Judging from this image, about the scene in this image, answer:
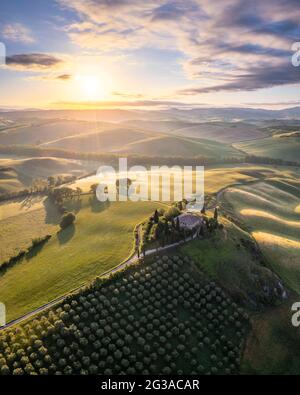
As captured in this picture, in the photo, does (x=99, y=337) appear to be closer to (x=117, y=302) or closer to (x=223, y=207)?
(x=117, y=302)

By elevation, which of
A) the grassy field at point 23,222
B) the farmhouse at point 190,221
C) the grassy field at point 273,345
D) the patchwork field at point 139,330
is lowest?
the grassy field at point 273,345

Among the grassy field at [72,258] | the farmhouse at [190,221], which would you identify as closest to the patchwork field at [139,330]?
the grassy field at [72,258]

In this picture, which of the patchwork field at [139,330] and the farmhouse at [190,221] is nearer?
the patchwork field at [139,330]

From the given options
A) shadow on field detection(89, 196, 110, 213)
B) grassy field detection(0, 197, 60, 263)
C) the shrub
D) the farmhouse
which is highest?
the farmhouse

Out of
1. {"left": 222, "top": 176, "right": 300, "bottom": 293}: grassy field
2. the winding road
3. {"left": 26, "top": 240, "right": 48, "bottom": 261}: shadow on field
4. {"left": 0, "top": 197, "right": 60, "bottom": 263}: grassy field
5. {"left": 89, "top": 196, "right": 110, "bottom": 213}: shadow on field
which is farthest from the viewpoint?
{"left": 89, "top": 196, "right": 110, "bottom": 213}: shadow on field

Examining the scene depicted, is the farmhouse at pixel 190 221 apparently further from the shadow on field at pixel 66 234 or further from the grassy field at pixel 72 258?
the shadow on field at pixel 66 234

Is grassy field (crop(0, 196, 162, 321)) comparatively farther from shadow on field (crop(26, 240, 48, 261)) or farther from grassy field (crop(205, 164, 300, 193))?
grassy field (crop(205, 164, 300, 193))

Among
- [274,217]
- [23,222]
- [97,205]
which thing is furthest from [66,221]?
[274,217]

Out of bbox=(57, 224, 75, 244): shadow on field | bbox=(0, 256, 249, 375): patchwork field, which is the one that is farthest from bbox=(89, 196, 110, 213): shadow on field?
bbox=(0, 256, 249, 375): patchwork field
